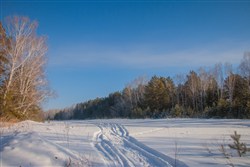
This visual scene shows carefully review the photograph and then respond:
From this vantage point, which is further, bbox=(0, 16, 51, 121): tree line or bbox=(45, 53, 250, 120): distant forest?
bbox=(45, 53, 250, 120): distant forest

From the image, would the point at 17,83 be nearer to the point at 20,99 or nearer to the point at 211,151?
the point at 20,99

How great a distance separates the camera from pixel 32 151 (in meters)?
5.03

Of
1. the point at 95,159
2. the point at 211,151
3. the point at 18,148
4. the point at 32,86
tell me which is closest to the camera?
the point at 18,148

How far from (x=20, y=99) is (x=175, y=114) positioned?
931 inches

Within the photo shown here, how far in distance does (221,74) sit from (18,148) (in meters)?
46.9

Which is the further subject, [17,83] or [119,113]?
[119,113]

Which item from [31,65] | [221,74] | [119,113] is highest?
[221,74]

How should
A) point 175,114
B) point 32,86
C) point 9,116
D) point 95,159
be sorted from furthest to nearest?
point 175,114 < point 32,86 < point 9,116 < point 95,159

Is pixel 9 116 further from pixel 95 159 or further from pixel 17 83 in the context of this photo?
pixel 95 159

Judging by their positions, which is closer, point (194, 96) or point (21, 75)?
point (21, 75)

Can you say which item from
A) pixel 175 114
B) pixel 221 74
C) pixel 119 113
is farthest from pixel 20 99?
pixel 119 113

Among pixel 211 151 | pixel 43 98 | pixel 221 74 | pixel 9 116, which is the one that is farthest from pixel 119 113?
pixel 211 151

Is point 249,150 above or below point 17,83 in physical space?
below

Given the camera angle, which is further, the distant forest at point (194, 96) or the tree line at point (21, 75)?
the distant forest at point (194, 96)
